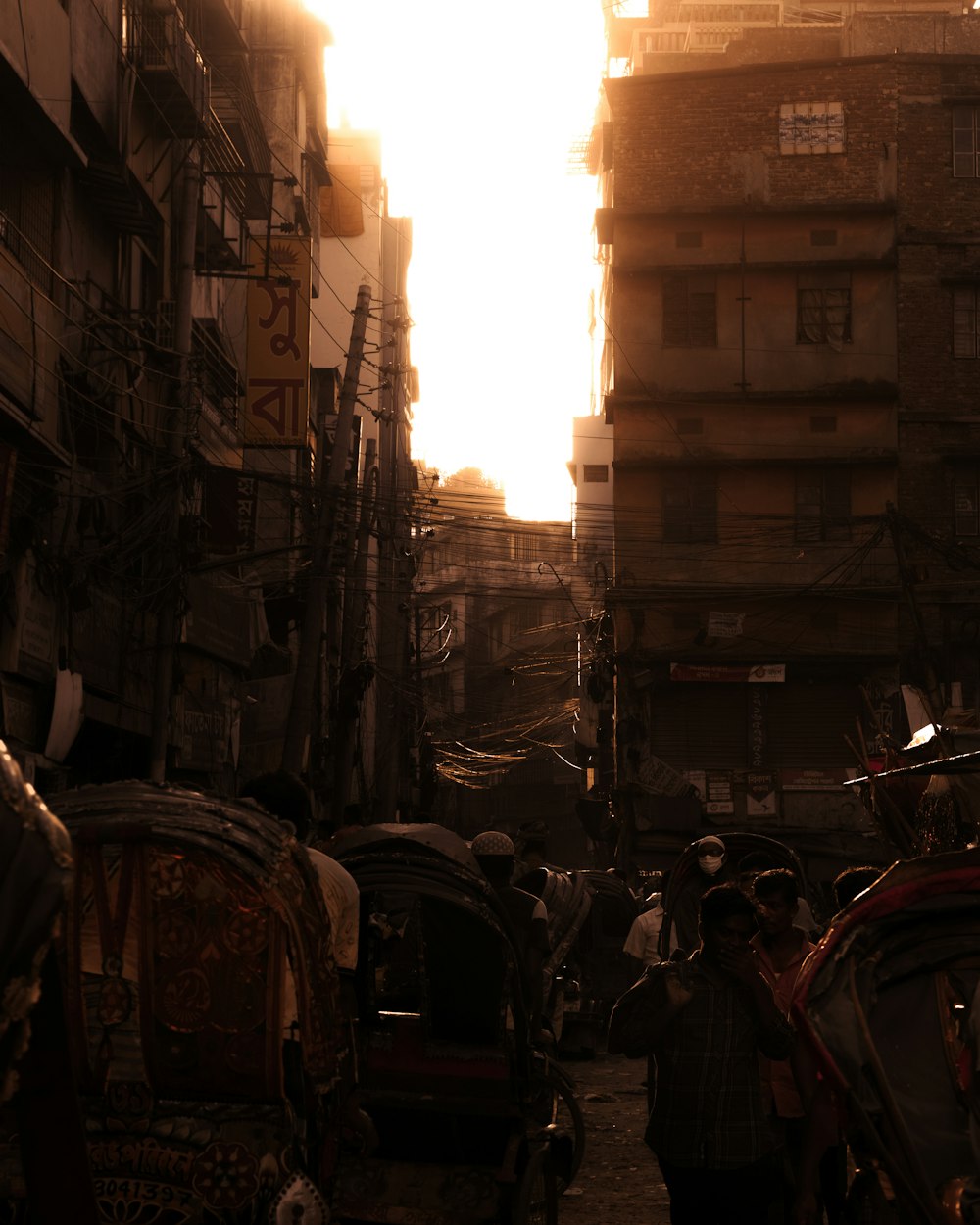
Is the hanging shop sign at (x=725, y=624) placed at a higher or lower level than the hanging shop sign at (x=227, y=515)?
higher

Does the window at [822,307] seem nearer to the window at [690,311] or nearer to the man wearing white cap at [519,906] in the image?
the window at [690,311]

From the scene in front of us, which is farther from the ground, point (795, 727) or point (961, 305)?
point (961, 305)

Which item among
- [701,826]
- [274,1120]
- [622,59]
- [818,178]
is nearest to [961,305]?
[818,178]

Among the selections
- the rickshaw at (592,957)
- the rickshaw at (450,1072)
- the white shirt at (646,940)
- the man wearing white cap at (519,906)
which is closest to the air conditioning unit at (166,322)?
the rickshaw at (592,957)

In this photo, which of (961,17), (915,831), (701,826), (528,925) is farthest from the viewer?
(961,17)

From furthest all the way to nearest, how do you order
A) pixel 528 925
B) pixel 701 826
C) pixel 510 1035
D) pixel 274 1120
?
pixel 701 826, pixel 528 925, pixel 510 1035, pixel 274 1120

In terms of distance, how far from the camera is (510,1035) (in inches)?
364

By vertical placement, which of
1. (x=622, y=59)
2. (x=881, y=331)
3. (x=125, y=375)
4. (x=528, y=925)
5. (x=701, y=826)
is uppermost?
(x=622, y=59)

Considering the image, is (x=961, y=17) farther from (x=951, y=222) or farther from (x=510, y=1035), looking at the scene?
(x=510, y=1035)

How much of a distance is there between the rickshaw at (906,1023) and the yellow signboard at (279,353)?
75.1 feet

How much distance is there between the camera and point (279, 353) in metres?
28.5

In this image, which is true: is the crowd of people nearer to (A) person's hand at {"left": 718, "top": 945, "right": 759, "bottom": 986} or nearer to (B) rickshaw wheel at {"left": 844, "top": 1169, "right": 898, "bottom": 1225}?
(A) person's hand at {"left": 718, "top": 945, "right": 759, "bottom": 986}

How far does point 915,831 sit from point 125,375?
12.3m

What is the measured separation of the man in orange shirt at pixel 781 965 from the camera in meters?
7.65
